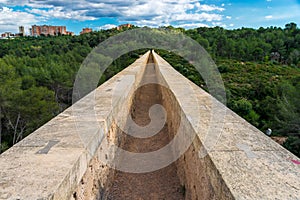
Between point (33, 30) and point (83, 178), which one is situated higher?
point (33, 30)

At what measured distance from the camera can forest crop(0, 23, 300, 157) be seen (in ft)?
44.3

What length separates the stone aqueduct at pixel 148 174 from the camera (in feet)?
3.83

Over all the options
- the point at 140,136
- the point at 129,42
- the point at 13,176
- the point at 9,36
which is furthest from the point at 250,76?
the point at 9,36

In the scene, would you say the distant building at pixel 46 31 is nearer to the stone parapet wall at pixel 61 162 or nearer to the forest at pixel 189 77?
the forest at pixel 189 77

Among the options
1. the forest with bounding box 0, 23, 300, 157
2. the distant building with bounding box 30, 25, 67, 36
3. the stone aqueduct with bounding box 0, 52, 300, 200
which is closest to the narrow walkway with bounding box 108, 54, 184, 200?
the stone aqueduct with bounding box 0, 52, 300, 200

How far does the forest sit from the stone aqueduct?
33.0 feet

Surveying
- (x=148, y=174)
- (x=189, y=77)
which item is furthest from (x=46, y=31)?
(x=148, y=174)

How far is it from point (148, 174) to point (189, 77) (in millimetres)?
17414

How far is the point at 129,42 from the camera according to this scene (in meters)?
13.2

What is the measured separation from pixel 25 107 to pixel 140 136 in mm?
11667

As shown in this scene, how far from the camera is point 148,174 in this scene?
8.91 ft

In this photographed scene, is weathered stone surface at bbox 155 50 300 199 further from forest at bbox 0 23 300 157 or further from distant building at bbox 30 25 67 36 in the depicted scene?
distant building at bbox 30 25 67 36

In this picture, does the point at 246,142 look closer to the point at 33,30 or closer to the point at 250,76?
the point at 250,76

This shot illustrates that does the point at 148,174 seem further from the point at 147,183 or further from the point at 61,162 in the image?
the point at 61,162
